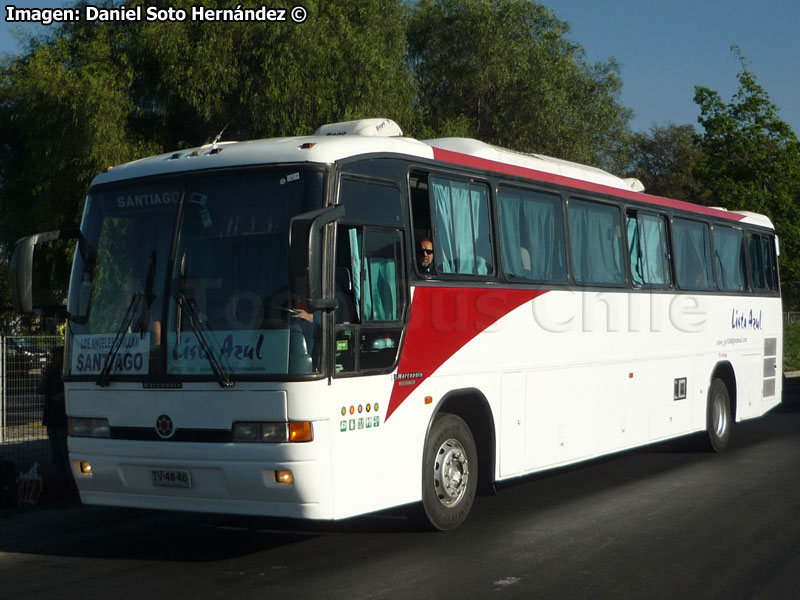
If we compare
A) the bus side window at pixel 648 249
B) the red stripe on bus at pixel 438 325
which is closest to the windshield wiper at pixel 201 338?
the red stripe on bus at pixel 438 325

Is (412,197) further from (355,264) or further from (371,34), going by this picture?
(371,34)

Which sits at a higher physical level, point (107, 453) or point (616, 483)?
point (107, 453)

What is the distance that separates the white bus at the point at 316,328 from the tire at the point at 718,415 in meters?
4.57

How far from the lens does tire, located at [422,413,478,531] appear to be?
888 cm

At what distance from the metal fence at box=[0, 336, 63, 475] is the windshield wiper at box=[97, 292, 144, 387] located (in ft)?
18.0

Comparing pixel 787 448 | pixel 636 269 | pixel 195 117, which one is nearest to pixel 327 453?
pixel 636 269

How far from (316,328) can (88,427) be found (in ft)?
7.27

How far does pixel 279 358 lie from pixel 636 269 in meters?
6.59

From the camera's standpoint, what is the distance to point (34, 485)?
453 inches

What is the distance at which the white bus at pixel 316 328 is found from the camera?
7.65 m

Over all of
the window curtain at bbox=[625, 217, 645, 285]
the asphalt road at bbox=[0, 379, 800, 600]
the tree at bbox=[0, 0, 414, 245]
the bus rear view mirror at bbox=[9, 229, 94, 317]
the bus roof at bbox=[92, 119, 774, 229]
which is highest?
the tree at bbox=[0, 0, 414, 245]

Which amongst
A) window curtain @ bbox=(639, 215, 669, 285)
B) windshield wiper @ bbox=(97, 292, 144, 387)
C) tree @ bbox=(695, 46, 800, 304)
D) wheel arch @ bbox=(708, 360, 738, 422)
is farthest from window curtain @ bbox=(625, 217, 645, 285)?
tree @ bbox=(695, 46, 800, 304)

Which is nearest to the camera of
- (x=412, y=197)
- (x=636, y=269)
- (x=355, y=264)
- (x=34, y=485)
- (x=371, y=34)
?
(x=355, y=264)

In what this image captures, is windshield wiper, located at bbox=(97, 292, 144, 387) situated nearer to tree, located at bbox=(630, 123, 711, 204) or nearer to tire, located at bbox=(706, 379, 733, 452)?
tire, located at bbox=(706, 379, 733, 452)
